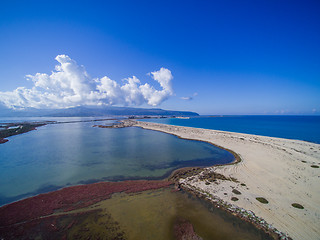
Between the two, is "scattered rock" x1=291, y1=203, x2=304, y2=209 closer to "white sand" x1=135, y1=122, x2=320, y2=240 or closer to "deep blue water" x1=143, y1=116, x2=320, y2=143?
"white sand" x1=135, y1=122, x2=320, y2=240

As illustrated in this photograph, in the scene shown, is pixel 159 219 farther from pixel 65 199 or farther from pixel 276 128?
pixel 276 128

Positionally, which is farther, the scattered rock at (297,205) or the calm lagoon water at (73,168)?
the calm lagoon water at (73,168)

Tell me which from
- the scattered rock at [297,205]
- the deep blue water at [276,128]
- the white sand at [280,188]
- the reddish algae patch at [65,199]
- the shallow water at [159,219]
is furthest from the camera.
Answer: the deep blue water at [276,128]

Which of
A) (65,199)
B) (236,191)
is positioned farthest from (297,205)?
(65,199)

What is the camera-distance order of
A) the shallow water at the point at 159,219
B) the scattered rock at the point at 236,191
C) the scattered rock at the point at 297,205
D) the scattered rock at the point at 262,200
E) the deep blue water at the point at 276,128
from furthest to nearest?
the deep blue water at the point at 276,128 → the scattered rock at the point at 236,191 → the scattered rock at the point at 262,200 → the scattered rock at the point at 297,205 → the shallow water at the point at 159,219

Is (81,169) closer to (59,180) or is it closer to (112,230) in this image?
(59,180)

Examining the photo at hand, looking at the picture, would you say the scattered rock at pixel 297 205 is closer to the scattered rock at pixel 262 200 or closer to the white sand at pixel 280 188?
the white sand at pixel 280 188

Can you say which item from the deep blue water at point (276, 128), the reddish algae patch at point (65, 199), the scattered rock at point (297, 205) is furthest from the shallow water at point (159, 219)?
the deep blue water at point (276, 128)

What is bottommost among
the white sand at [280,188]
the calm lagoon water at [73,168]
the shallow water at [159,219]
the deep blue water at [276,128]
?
the calm lagoon water at [73,168]

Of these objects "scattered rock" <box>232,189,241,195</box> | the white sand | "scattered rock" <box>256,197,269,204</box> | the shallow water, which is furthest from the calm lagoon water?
"scattered rock" <box>256,197,269,204</box>
